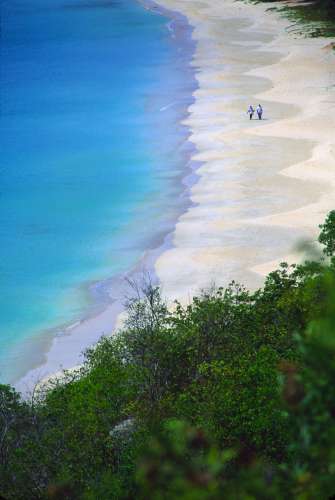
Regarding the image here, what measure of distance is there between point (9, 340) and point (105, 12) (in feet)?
338

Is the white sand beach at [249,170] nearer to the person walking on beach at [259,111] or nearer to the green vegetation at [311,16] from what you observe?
the person walking on beach at [259,111]

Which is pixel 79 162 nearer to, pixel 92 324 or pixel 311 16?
pixel 92 324

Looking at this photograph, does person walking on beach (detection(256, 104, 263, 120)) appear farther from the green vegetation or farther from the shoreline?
the green vegetation

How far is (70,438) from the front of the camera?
24.4m

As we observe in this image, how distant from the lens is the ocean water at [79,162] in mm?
47000

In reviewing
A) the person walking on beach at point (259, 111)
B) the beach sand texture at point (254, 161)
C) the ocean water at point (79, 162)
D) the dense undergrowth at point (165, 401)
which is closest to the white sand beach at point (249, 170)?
the beach sand texture at point (254, 161)

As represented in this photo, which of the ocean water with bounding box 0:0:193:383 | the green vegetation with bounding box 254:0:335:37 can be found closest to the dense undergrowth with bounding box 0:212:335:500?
the ocean water with bounding box 0:0:193:383

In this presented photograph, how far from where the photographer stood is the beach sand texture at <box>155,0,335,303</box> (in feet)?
146

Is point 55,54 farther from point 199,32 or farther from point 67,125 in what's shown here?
point 67,125

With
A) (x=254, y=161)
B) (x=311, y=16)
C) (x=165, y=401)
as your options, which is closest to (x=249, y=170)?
(x=254, y=161)

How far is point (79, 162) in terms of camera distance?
2682 inches

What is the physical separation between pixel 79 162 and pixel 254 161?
1419 centimetres

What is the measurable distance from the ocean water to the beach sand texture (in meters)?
2.31

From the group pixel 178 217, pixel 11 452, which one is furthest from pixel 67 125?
pixel 11 452
